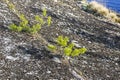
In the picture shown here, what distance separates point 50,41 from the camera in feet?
39.0

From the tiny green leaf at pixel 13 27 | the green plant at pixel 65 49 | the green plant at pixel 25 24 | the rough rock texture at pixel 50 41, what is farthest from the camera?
the green plant at pixel 25 24

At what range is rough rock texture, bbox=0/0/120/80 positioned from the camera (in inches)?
395

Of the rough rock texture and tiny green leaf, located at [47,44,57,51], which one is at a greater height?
tiny green leaf, located at [47,44,57,51]

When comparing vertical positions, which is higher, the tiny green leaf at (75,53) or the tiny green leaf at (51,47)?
the tiny green leaf at (51,47)

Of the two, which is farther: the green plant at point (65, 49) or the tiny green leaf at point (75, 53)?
the tiny green leaf at point (75, 53)

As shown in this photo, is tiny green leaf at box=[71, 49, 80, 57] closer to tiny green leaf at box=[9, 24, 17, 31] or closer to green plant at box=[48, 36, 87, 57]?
green plant at box=[48, 36, 87, 57]

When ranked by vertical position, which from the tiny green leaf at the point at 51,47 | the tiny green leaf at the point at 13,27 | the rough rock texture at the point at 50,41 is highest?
the tiny green leaf at the point at 13,27

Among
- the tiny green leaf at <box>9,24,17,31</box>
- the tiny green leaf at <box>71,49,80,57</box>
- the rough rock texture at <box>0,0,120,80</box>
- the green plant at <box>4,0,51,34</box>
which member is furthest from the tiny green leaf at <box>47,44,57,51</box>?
the tiny green leaf at <box>9,24,17,31</box>

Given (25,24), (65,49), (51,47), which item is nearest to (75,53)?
(65,49)

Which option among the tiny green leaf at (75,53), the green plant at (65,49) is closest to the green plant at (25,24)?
the green plant at (65,49)

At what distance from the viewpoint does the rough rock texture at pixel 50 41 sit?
1004cm

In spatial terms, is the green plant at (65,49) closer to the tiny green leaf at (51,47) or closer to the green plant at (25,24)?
the tiny green leaf at (51,47)

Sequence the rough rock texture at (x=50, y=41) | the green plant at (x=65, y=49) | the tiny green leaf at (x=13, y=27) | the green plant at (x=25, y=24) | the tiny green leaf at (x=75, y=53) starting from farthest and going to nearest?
the green plant at (x=25, y=24), the tiny green leaf at (x=13, y=27), the tiny green leaf at (x=75, y=53), the green plant at (x=65, y=49), the rough rock texture at (x=50, y=41)

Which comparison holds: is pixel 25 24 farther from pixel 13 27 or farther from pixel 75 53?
pixel 75 53
